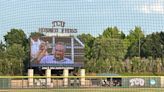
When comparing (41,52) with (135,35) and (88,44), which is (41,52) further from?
(135,35)

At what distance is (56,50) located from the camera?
237 feet

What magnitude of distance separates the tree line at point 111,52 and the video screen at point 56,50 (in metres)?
4.53

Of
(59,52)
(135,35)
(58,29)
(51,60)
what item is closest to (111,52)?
(135,35)

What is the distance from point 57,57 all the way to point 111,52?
27579 mm

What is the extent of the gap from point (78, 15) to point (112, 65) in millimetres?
38307

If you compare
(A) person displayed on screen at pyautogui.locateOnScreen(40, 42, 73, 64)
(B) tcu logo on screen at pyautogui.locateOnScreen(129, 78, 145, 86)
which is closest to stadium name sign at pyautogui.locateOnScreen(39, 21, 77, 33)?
(A) person displayed on screen at pyautogui.locateOnScreen(40, 42, 73, 64)

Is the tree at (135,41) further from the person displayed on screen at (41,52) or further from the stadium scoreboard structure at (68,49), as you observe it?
the person displayed on screen at (41,52)

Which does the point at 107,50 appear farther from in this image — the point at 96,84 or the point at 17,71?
the point at 96,84

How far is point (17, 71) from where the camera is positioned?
87.2 m

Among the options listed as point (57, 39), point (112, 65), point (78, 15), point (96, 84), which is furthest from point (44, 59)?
point (78, 15)

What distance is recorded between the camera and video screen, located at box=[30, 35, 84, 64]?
238 ft

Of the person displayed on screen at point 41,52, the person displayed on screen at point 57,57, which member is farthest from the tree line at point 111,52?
the person displayed on screen at point 41,52

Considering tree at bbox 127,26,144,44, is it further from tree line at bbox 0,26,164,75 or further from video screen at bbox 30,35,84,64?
video screen at bbox 30,35,84,64

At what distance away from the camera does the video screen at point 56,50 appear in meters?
72.4
